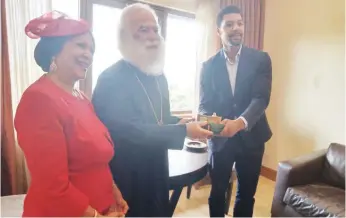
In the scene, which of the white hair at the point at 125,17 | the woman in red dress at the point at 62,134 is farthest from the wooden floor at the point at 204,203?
the white hair at the point at 125,17

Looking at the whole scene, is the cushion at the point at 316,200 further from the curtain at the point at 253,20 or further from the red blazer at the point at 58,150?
the curtain at the point at 253,20

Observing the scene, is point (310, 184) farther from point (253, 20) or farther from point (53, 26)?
point (53, 26)

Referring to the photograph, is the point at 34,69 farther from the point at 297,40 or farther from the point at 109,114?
the point at 297,40

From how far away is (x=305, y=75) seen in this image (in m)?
2.60

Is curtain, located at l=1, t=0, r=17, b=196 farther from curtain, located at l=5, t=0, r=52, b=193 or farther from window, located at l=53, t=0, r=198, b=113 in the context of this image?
window, located at l=53, t=0, r=198, b=113

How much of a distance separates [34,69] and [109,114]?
4.26ft

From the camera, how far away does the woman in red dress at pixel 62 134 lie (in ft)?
2.32

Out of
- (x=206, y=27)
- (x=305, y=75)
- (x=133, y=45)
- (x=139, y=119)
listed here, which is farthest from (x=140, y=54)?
(x=305, y=75)

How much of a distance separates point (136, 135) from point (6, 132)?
134 cm

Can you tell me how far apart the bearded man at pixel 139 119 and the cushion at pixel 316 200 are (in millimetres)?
1054

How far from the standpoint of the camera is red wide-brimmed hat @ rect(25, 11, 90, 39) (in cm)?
80

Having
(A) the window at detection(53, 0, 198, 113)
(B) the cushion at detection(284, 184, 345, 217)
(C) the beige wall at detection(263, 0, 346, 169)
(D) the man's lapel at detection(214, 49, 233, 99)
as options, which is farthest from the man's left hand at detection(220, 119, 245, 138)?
(C) the beige wall at detection(263, 0, 346, 169)

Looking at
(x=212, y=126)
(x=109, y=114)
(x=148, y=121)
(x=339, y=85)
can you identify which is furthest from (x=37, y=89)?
(x=339, y=85)

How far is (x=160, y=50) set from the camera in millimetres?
1140
